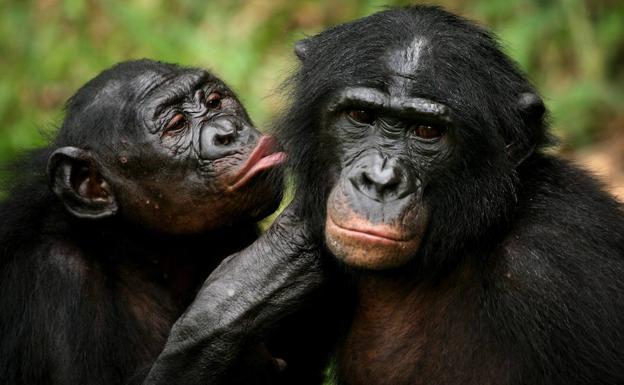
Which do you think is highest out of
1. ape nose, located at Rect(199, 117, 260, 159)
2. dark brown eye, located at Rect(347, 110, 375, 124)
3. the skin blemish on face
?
the skin blemish on face

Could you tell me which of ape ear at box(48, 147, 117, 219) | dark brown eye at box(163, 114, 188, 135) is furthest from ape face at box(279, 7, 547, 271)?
ape ear at box(48, 147, 117, 219)

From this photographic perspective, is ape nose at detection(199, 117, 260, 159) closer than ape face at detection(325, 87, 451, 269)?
No

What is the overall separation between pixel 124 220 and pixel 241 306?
129 cm

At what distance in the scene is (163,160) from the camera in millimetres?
6582

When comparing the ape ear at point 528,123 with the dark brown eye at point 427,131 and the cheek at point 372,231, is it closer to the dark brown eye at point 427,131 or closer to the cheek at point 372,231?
the dark brown eye at point 427,131

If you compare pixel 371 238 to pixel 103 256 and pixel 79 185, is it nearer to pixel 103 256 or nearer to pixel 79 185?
pixel 103 256

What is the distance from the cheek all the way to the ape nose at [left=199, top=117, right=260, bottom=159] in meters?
1.34

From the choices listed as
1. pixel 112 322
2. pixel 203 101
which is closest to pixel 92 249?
pixel 112 322

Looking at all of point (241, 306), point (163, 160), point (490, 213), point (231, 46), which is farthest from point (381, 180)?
point (231, 46)

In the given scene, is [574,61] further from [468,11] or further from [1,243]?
[1,243]

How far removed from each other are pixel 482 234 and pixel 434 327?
23.0 inches

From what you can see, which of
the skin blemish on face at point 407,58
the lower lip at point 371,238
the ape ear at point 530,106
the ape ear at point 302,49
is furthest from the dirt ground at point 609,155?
the lower lip at point 371,238

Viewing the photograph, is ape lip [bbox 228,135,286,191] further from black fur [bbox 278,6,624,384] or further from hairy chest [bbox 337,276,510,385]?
hairy chest [bbox 337,276,510,385]

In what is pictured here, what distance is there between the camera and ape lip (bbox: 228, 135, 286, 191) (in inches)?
253
